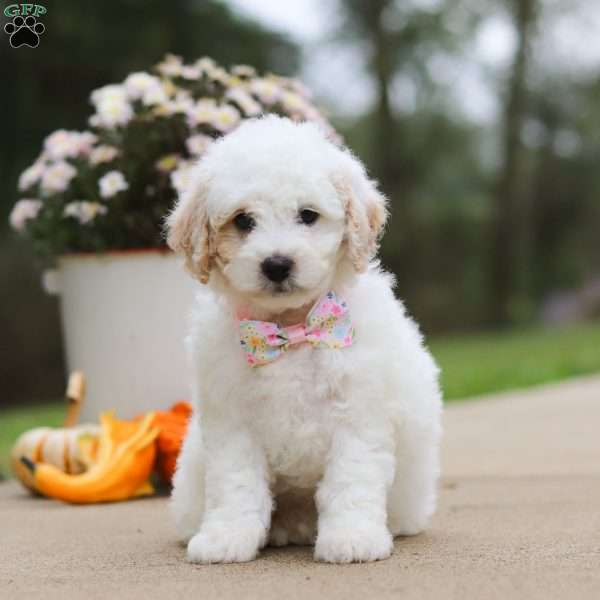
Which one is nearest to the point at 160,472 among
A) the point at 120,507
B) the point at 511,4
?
the point at 120,507

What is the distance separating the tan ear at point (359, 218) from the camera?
358 centimetres

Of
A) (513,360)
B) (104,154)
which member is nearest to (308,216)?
(104,154)

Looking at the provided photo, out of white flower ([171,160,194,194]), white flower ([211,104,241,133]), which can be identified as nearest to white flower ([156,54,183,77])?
white flower ([211,104,241,133])

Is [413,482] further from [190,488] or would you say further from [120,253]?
[120,253]

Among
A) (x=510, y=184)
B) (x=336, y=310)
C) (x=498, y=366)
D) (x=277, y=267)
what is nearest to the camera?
(x=277, y=267)

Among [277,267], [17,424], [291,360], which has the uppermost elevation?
[277,267]

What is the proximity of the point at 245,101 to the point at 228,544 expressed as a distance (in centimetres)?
335

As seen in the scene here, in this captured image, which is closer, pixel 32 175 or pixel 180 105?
pixel 180 105

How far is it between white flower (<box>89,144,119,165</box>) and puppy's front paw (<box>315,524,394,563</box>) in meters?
3.43

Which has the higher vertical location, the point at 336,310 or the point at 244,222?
the point at 244,222

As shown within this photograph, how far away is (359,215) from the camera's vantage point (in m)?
3.61

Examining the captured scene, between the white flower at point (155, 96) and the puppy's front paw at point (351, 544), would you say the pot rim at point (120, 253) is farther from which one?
the puppy's front paw at point (351, 544)

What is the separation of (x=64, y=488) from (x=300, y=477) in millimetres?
2060

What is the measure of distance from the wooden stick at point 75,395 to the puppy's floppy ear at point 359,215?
9.34 ft
